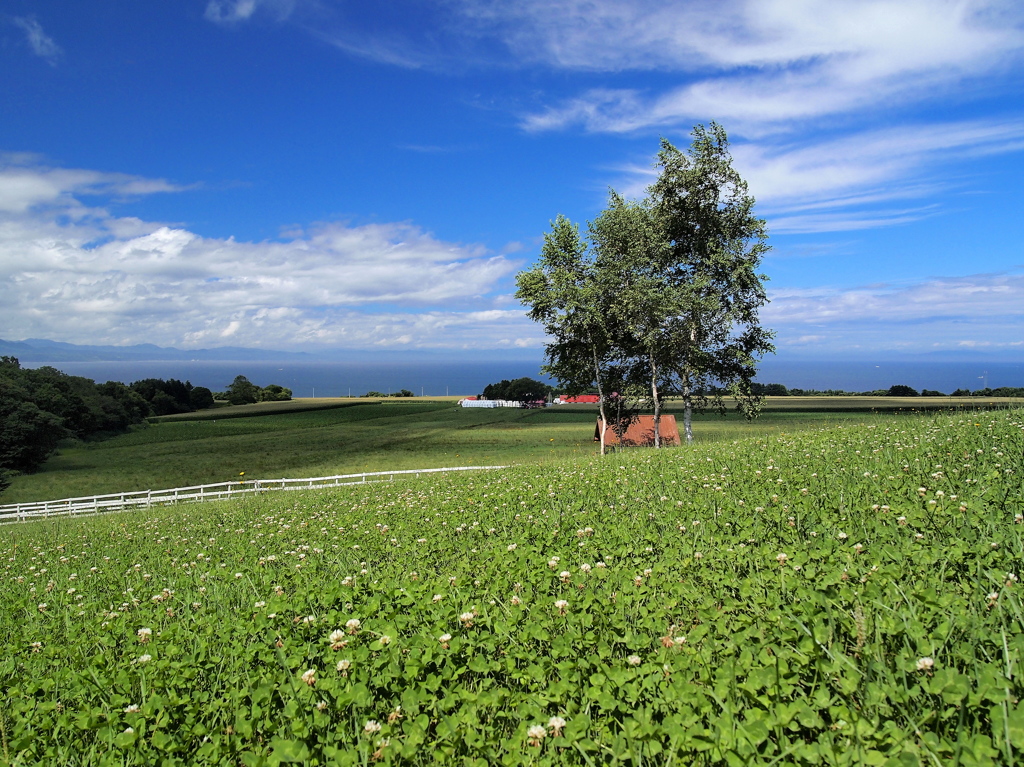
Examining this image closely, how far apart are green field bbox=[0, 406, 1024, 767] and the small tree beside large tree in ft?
86.9

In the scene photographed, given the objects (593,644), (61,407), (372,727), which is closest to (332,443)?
(61,407)

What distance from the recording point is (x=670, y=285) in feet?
115

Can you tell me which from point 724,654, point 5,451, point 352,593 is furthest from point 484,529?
point 5,451

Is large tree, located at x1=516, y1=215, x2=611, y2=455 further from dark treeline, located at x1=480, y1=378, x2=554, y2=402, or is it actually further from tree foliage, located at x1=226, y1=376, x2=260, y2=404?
tree foliage, located at x1=226, y1=376, x2=260, y2=404

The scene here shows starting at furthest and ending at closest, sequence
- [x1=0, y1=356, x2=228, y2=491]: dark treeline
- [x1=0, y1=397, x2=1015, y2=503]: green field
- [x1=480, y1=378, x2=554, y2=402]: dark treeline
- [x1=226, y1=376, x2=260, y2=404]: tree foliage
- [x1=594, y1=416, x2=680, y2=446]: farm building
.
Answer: [x1=226, y1=376, x2=260, y2=404]: tree foliage, [x1=480, y1=378, x2=554, y2=402]: dark treeline, [x1=0, y1=356, x2=228, y2=491]: dark treeline, [x1=594, y1=416, x2=680, y2=446]: farm building, [x1=0, y1=397, x2=1015, y2=503]: green field

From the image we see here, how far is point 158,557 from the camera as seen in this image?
11180 millimetres

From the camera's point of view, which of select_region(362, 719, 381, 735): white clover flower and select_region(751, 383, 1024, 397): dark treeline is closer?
select_region(362, 719, 381, 735): white clover flower

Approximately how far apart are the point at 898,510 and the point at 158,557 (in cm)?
1286

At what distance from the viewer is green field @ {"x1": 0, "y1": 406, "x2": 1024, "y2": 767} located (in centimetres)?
350

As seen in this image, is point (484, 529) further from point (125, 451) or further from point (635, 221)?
point (125, 451)

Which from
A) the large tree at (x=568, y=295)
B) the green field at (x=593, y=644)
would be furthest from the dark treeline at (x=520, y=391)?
the green field at (x=593, y=644)

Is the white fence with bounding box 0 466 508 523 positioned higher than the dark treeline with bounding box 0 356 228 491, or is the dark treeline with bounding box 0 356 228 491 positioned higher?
the dark treeline with bounding box 0 356 228 491

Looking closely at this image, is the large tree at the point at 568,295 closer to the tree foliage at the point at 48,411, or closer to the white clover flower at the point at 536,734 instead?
the white clover flower at the point at 536,734

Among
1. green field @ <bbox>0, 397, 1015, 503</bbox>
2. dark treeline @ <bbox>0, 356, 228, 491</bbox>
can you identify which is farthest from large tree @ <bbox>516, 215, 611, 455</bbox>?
dark treeline @ <bbox>0, 356, 228, 491</bbox>
